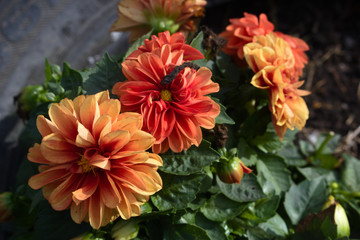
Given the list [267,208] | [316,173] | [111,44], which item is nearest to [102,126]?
[267,208]

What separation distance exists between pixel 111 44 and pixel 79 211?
1251 mm

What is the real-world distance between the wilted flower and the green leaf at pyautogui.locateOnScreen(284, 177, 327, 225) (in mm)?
383

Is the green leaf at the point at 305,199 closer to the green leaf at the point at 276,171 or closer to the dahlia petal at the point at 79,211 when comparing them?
the green leaf at the point at 276,171

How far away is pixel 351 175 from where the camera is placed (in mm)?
1559

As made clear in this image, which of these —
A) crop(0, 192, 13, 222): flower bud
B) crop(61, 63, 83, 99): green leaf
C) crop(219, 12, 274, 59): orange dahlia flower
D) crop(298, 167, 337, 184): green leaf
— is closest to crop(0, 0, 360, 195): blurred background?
crop(0, 192, 13, 222): flower bud

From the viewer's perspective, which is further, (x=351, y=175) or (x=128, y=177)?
(x=351, y=175)

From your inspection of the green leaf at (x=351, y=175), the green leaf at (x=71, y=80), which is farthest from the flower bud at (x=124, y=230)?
the green leaf at (x=351, y=175)

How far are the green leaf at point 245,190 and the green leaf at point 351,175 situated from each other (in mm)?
677

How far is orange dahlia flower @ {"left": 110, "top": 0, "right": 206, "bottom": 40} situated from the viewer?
1.08 m

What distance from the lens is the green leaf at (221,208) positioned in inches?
41.4

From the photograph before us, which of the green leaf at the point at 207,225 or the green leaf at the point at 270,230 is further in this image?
the green leaf at the point at 270,230

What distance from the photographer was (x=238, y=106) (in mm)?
1146

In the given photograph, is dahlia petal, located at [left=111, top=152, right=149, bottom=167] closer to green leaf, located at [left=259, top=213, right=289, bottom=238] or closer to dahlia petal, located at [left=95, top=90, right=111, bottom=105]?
dahlia petal, located at [left=95, top=90, right=111, bottom=105]

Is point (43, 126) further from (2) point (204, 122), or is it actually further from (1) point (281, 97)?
(1) point (281, 97)
